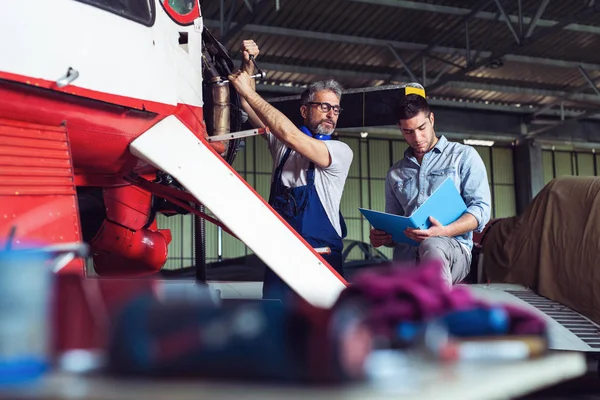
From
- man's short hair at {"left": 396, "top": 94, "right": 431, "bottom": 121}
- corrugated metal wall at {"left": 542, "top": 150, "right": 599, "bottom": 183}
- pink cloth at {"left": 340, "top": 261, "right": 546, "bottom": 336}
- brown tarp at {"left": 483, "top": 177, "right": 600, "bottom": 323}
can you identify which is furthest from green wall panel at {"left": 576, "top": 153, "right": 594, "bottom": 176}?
pink cloth at {"left": 340, "top": 261, "right": 546, "bottom": 336}

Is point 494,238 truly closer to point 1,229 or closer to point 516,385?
point 1,229

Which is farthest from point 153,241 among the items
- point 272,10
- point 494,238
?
point 272,10

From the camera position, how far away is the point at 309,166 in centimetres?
323

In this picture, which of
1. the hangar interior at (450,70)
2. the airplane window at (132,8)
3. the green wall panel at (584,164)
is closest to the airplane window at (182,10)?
the airplane window at (132,8)

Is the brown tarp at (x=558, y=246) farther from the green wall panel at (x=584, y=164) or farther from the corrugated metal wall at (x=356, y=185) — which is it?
the green wall panel at (x=584, y=164)

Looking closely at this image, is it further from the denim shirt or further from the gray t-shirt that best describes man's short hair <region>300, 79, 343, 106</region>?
the denim shirt

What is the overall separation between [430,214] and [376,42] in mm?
11056

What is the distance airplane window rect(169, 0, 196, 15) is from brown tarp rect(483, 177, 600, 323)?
2.86 meters

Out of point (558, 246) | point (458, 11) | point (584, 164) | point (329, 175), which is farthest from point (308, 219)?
point (584, 164)

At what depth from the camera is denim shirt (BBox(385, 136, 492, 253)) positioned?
313 centimetres

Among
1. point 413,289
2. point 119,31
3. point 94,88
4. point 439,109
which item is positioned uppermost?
point 439,109

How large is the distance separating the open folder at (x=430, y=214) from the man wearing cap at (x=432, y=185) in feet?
0.11

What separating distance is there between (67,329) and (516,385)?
683 mm

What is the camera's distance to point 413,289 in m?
0.89
